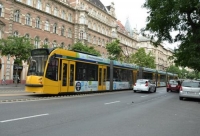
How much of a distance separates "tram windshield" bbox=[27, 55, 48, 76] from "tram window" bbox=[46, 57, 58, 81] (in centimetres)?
36

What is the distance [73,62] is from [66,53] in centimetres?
108

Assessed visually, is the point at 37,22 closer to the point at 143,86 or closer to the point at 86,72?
the point at 143,86

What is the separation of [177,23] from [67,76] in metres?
15.2

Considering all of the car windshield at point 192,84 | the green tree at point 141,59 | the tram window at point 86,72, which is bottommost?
the car windshield at point 192,84

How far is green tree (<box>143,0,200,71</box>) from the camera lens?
955 inches

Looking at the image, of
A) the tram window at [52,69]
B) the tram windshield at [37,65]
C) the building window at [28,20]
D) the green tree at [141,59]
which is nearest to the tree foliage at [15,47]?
the building window at [28,20]

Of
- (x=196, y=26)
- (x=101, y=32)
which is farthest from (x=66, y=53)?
(x=101, y=32)

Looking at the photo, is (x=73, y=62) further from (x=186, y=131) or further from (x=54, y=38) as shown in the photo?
(x=54, y=38)

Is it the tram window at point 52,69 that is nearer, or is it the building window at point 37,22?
the tram window at point 52,69

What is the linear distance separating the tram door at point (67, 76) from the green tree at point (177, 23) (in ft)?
39.6

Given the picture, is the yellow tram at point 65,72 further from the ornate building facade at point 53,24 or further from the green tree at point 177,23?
the ornate building facade at point 53,24

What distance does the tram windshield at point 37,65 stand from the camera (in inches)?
629

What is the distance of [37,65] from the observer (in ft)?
53.3

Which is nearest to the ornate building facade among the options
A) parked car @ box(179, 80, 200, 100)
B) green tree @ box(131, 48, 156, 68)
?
green tree @ box(131, 48, 156, 68)
